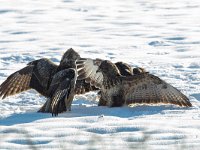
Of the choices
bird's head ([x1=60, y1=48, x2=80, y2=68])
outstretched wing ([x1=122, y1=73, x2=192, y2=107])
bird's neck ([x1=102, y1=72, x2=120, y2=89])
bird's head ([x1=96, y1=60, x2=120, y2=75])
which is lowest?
outstretched wing ([x1=122, y1=73, x2=192, y2=107])

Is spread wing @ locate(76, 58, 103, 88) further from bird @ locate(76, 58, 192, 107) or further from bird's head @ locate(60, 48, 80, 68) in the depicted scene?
bird's head @ locate(60, 48, 80, 68)

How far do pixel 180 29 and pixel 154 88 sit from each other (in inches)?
281

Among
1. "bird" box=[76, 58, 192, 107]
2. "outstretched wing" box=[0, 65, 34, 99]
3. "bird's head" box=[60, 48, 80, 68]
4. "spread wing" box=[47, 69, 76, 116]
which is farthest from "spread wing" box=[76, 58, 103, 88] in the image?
"outstretched wing" box=[0, 65, 34, 99]

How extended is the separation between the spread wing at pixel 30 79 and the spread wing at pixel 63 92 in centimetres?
66

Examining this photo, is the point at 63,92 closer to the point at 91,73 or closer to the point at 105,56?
the point at 91,73

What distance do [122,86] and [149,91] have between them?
304 mm

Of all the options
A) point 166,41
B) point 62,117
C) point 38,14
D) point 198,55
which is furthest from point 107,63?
point 38,14

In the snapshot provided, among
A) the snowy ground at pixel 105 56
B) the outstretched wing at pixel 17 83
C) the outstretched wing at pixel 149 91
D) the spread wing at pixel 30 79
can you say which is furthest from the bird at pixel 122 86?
the outstretched wing at pixel 17 83

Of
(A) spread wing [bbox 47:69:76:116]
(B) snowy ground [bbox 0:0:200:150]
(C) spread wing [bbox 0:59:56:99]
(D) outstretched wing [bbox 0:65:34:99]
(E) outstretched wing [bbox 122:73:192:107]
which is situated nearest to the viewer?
(B) snowy ground [bbox 0:0:200:150]

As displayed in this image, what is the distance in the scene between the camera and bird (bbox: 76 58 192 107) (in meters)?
8.66

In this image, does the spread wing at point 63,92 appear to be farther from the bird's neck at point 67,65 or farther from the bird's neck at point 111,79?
the bird's neck at point 111,79

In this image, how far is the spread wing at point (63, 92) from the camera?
8.30m

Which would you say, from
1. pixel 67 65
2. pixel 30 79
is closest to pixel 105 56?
pixel 30 79

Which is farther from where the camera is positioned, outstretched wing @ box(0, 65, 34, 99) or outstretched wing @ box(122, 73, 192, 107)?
outstretched wing @ box(0, 65, 34, 99)
